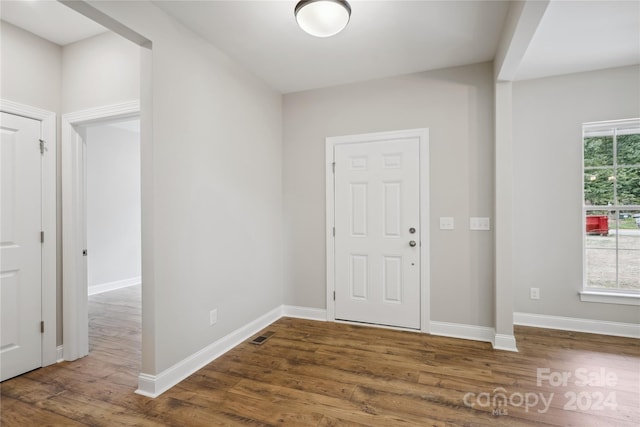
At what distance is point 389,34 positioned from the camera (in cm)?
267

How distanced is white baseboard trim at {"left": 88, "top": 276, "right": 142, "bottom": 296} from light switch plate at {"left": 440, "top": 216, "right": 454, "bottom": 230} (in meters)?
5.39

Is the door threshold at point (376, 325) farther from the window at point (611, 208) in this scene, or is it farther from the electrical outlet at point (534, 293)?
the window at point (611, 208)

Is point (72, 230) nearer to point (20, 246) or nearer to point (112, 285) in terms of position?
point (20, 246)

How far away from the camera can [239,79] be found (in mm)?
3217

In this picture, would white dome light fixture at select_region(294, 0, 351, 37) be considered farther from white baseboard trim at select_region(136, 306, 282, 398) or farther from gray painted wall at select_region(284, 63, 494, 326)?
white baseboard trim at select_region(136, 306, 282, 398)

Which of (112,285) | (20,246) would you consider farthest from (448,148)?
(112,285)

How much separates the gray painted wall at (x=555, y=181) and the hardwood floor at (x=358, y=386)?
1.43 feet

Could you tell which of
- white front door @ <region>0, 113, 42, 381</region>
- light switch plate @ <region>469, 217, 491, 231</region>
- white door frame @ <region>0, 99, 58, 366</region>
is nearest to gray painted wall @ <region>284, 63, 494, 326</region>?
light switch plate @ <region>469, 217, 491, 231</region>

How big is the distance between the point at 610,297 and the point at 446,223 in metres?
1.81

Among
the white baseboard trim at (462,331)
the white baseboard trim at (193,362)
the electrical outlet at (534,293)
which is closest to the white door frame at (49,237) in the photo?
the white baseboard trim at (193,362)

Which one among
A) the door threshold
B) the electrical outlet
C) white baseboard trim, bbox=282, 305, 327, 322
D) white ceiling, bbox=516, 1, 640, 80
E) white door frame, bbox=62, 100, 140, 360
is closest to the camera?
white ceiling, bbox=516, 1, 640, 80

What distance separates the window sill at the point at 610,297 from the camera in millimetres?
3227

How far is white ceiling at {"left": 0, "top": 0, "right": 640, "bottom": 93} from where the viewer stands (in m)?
2.32

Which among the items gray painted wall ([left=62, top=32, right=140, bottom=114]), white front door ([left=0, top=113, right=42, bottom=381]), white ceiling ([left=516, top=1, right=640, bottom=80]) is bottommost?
white front door ([left=0, top=113, right=42, bottom=381])
